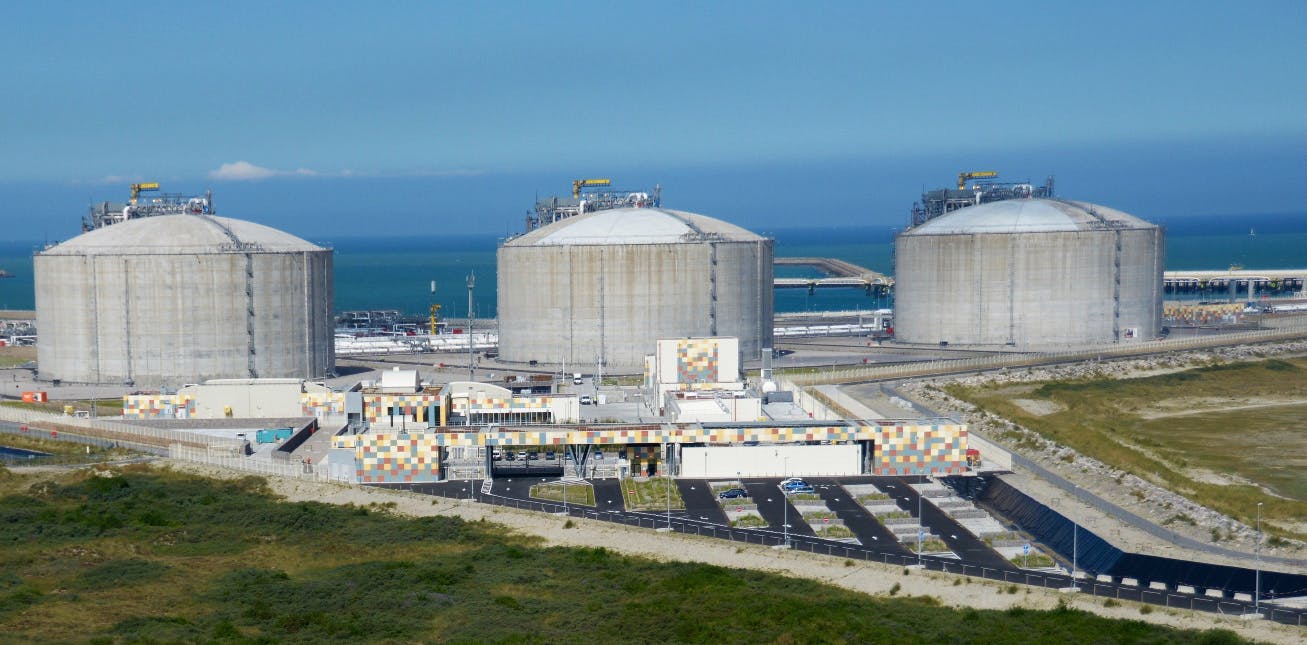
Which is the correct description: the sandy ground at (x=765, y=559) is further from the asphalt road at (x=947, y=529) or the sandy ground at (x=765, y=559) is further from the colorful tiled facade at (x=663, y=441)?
the asphalt road at (x=947, y=529)

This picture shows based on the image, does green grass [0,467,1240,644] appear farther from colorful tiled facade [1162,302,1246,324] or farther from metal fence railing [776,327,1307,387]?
colorful tiled facade [1162,302,1246,324]

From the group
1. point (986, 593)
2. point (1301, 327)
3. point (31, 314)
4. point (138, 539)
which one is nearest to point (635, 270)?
point (138, 539)

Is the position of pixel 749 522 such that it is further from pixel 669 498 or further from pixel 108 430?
pixel 108 430

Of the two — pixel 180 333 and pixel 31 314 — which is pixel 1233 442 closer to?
pixel 180 333

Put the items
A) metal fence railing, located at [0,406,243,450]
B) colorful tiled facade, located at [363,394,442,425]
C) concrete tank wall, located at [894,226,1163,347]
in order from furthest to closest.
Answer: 1. concrete tank wall, located at [894,226,1163,347]
2. metal fence railing, located at [0,406,243,450]
3. colorful tiled facade, located at [363,394,442,425]

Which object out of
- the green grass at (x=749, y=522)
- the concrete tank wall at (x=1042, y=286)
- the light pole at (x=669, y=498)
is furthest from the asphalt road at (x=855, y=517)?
the concrete tank wall at (x=1042, y=286)

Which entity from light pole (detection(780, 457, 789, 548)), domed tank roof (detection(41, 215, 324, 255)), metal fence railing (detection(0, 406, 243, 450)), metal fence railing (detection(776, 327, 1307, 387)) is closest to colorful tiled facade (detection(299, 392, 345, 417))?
metal fence railing (detection(0, 406, 243, 450))
